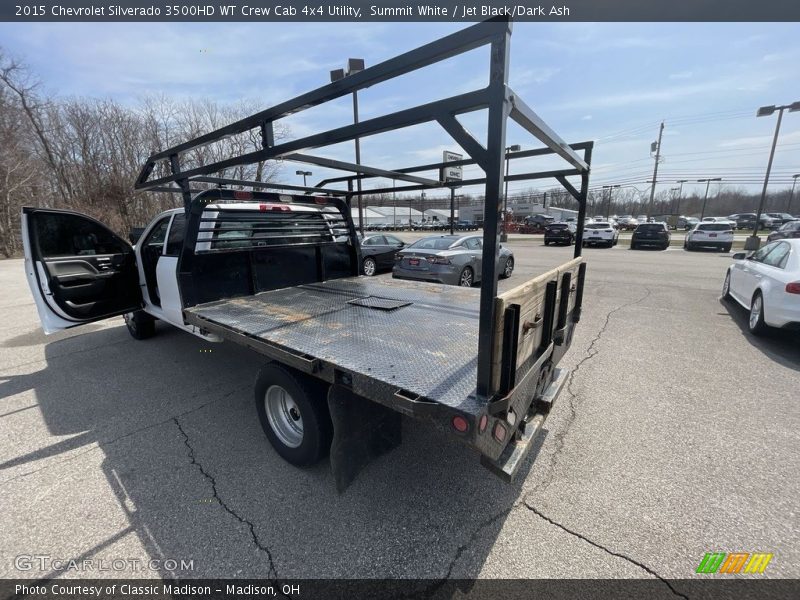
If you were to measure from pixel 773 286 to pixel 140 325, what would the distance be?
954 cm

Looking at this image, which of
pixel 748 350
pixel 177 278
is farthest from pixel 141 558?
pixel 748 350

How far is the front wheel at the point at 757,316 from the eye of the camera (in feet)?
17.8

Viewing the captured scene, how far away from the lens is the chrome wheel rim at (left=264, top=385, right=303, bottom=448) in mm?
2842

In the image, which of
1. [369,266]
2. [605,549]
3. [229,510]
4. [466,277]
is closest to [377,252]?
[369,266]

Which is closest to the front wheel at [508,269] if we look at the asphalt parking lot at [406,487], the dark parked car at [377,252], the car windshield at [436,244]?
the car windshield at [436,244]

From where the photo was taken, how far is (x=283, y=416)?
2.93m

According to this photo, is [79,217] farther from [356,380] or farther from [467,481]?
[467,481]

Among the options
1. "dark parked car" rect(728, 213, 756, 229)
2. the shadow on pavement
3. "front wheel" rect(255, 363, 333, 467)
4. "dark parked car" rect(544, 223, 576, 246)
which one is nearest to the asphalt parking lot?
"front wheel" rect(255, 363, 333, 467)

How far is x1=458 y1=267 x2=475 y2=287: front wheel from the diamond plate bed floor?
449 centimetres

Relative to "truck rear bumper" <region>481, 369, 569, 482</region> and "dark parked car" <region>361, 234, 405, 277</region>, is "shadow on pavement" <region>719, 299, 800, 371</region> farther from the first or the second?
"dark parked car" <region>361, 234, 405, 277</region>

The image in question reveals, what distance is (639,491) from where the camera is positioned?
252cm

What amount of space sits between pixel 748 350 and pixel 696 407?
8.35 ft

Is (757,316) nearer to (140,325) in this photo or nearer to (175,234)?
(175,234)

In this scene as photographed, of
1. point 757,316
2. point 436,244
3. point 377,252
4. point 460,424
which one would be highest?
point 436,244
